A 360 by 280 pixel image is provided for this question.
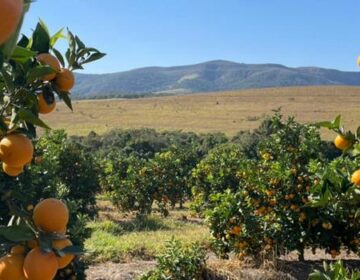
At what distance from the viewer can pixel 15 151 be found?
45.9 inches

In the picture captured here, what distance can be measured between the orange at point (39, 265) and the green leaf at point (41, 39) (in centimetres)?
69

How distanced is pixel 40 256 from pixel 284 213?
621cm

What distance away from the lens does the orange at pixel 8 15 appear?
61cm

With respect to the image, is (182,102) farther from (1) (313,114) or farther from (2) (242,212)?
(2) (242,212)

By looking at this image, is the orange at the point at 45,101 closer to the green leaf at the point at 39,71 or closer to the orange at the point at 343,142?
the green leaf at the point at 39,71

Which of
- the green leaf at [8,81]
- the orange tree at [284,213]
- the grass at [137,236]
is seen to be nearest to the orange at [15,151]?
the green leaf at [8,81]

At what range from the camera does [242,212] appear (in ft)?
22.5

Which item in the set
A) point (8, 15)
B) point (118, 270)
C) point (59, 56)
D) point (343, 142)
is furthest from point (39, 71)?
point (118, 270)

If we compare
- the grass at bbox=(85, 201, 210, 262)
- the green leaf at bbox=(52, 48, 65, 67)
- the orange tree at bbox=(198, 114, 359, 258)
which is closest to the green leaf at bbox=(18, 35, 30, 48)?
the green leaf at bbox=(52, 48, 65, 67)

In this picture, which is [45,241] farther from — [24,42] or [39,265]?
[24,42]

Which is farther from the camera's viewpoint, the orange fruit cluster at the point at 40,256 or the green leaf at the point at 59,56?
the green leaf at the point at 59,56

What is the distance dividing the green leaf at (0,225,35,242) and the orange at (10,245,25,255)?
0.08 ft

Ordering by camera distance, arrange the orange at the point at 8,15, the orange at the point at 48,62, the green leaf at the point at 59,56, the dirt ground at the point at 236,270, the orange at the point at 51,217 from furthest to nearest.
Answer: the dirt ground at the point at 236,270
the green leaf at the point at 59,56
the orange at the point at 48,62
the orange at the point at 51,217
the orange at the point at 8,15

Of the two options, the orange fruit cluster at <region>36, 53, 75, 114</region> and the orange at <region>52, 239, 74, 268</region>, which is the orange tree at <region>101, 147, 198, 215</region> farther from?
the orange at <region>52, 239, 74, 268</region>
